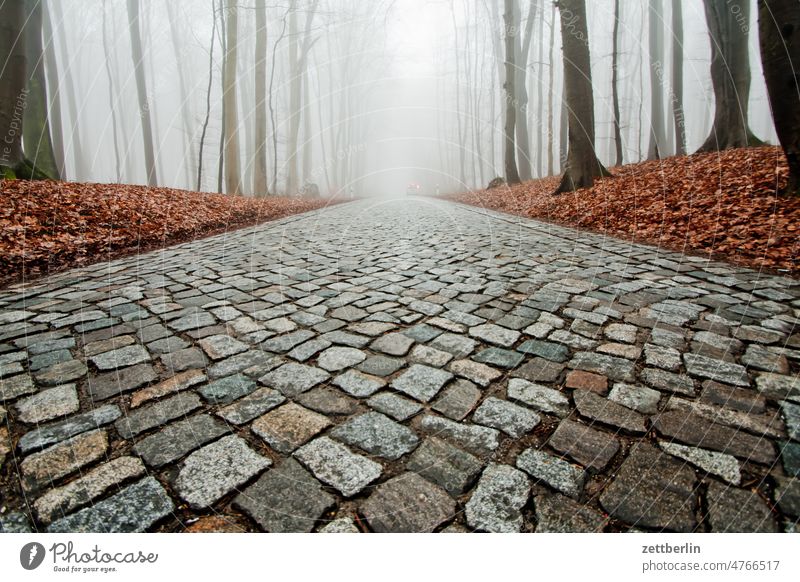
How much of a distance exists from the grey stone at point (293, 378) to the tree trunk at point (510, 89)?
1479 cm

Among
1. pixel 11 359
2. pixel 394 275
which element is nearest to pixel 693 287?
pixel 394 275

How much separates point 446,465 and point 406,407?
0.42 metres

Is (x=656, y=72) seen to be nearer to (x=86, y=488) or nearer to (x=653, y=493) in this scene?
(x=653, y=493)

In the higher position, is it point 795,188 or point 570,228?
point 795,188

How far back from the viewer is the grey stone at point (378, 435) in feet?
5.38

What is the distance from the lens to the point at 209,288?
388cm

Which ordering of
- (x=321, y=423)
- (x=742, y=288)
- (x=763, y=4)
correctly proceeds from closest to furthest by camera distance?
(x=321, y=423) < (x=742, y=288) < (x=763, y=4)

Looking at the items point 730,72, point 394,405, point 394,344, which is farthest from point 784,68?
point 394,405

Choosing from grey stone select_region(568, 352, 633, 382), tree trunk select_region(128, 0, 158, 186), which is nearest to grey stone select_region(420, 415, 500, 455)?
grey stone select_region(568, 352, 633, 382)

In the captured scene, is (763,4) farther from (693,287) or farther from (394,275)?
(394,275)

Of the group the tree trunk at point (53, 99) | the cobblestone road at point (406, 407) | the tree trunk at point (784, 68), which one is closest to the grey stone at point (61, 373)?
the cobblestone road at point (406, 407)

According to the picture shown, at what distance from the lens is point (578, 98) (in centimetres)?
912

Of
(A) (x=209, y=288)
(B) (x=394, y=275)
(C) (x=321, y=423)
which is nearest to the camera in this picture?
(C) (x=321, y=423)

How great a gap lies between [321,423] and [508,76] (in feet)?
52.8
